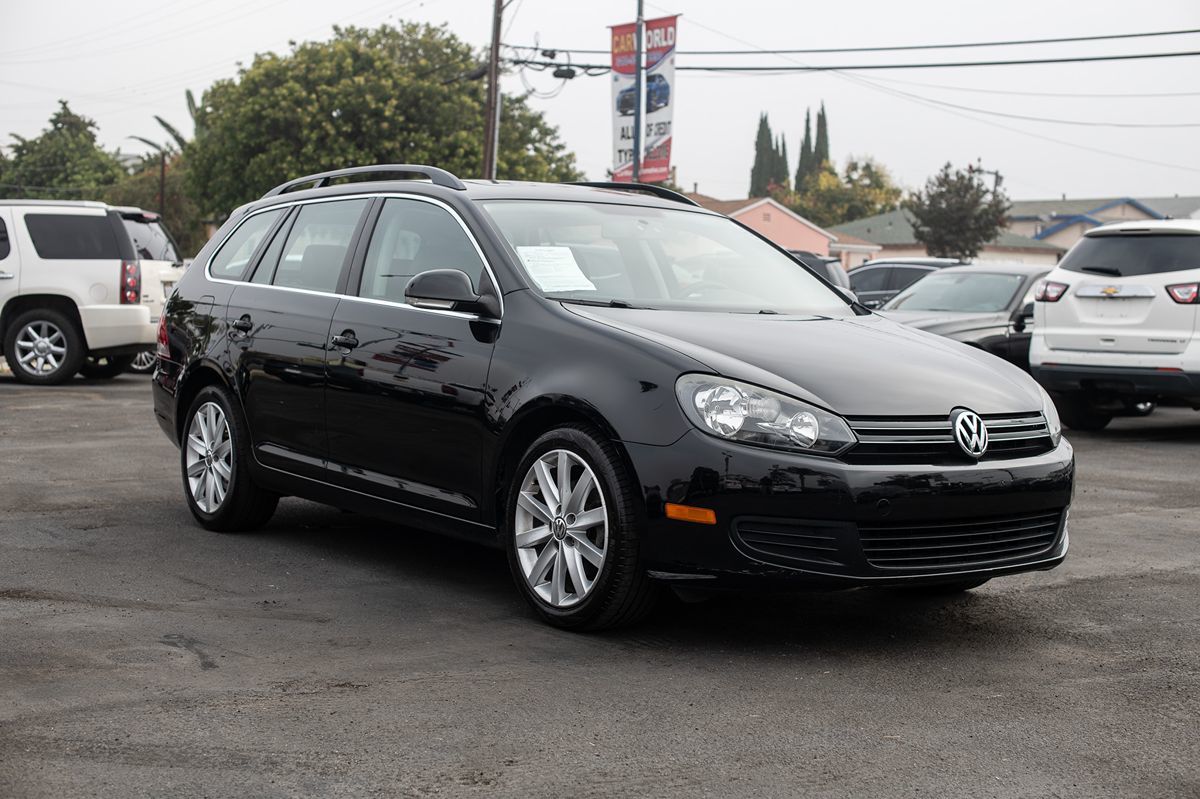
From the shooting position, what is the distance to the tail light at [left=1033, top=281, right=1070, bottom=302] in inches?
487

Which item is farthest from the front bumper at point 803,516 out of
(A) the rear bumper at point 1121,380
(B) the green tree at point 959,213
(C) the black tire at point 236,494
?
(B) the green tree at point 959,213

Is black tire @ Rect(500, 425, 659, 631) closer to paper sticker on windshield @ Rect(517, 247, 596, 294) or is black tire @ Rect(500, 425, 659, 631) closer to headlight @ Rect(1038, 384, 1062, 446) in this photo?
paper sticker on windshield @ Rect(517, 247, 596, 294)

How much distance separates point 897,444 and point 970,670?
0.78m

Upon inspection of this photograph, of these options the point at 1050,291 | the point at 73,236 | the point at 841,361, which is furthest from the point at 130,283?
the point at 841,361

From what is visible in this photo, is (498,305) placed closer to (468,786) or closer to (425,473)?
(425,473)

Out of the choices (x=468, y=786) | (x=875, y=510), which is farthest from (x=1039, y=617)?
(x=468, y=786)

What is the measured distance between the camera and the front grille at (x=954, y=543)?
16.0 feet

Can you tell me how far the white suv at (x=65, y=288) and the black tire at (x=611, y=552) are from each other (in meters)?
11.7

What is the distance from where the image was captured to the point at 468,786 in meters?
3.64

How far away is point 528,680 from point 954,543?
1.52 metres

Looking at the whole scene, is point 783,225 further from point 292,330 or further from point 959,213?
point 292,330

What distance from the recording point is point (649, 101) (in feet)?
102

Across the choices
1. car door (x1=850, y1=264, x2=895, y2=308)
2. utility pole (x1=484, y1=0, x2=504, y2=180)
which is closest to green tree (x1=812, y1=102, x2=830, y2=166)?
utility pole (x1=484, y1=0, x2=504, y2=180)

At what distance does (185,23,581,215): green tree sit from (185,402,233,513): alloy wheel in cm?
4618
